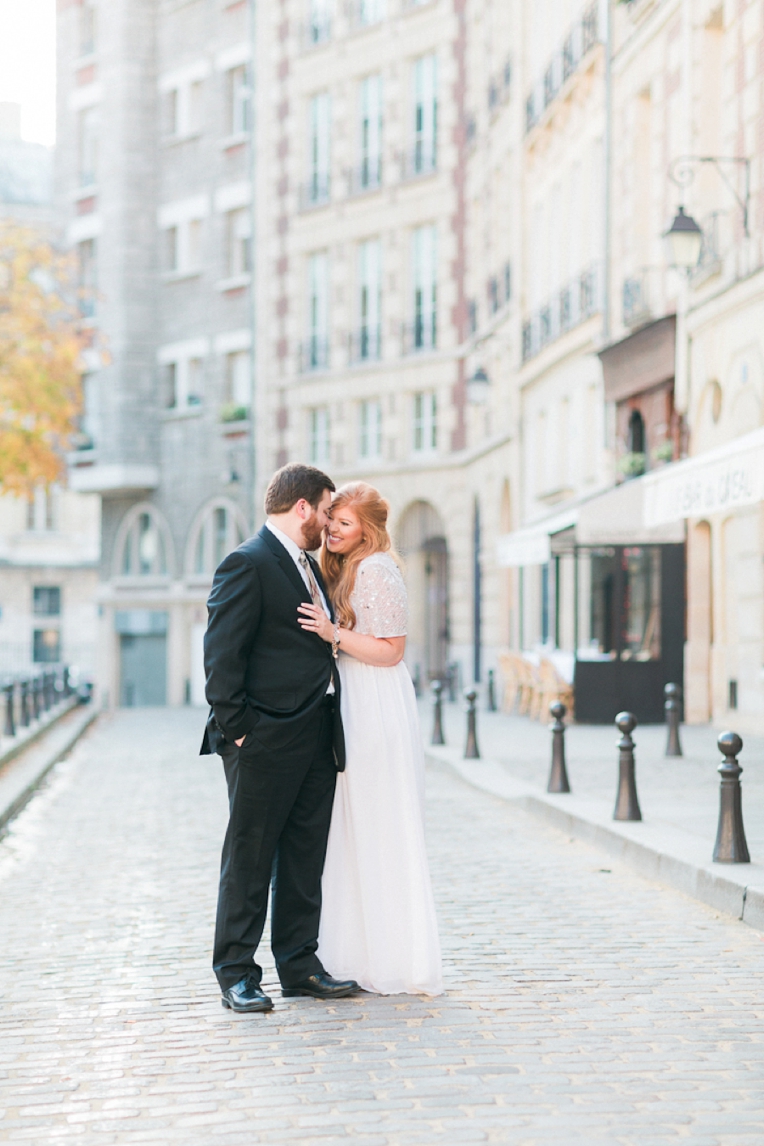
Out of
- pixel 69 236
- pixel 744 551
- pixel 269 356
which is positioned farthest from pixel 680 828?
pixel 69 236

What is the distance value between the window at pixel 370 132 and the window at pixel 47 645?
90.5 feet

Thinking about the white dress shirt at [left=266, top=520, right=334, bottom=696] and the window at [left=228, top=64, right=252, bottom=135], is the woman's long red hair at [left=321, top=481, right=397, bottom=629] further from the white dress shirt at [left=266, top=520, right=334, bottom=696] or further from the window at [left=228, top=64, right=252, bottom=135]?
the window at [left=228, top=64, right=252, bottom=135]

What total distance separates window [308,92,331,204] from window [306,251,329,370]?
1.51 meters

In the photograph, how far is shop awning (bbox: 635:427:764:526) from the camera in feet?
43.5

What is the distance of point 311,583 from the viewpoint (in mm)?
6223

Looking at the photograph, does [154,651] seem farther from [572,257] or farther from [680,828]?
[680,828]

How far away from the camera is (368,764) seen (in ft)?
20.4

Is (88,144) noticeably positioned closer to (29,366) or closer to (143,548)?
(143,548)

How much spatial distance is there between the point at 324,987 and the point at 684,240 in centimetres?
1445

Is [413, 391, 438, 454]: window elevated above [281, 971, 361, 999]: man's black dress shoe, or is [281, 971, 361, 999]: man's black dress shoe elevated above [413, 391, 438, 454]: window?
[413, 391, 438, 454]: window

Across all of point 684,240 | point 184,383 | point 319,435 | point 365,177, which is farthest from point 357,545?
point 184,383

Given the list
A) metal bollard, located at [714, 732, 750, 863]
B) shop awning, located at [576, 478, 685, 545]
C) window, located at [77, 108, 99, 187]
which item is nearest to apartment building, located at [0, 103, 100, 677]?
window, located at [77, 108, 99, 187]

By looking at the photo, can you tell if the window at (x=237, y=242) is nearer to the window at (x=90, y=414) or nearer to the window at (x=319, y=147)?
the window at (x=319, y=147)

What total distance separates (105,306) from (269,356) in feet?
20.2
